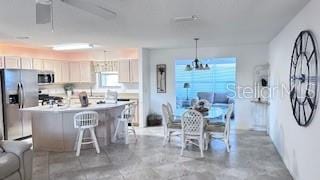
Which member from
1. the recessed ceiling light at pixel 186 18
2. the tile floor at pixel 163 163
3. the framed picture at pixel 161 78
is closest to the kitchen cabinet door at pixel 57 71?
the framed picture at pixel 161 78

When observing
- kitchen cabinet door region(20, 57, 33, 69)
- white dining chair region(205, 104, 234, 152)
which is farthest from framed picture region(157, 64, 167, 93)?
kitchen cabinet door region(20, 57, 33, 69)

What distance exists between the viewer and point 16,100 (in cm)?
646

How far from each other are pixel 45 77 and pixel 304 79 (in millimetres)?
6867

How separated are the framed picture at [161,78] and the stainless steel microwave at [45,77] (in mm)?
3294

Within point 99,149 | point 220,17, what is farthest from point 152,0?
point 99,149

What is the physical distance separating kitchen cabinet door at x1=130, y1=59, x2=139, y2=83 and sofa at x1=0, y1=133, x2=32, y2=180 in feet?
15.9

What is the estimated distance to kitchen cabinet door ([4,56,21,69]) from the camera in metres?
6.60

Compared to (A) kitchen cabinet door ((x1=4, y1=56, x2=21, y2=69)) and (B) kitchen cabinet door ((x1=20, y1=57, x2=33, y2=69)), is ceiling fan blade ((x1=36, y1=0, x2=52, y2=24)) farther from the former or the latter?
(B) kitchen cabinet door ((x1=20, y1=57, x2=33, y2=69))

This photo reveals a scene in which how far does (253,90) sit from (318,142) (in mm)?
4748

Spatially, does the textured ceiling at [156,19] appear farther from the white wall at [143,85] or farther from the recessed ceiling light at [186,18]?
the white wall at [143,85]

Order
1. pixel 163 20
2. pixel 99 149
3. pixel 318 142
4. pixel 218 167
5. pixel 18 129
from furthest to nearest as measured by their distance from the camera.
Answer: pixel 18 129, pixel 99 149, pixel 218 167, pixel 163 20, pixel 318 142

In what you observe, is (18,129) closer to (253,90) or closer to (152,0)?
(152,0)

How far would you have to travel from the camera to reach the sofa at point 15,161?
3.34 m

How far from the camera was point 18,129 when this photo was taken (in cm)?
646
